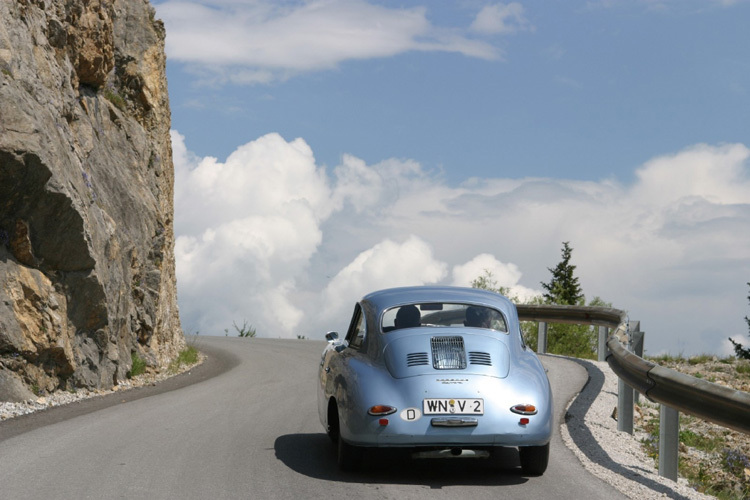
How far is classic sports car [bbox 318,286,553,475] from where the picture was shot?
739 cm

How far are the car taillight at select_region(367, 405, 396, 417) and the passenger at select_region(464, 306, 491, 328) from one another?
4.87ft

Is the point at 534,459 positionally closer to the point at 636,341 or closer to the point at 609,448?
the point at 609,448

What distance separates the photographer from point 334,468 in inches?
320

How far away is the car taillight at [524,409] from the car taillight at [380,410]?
1035mm

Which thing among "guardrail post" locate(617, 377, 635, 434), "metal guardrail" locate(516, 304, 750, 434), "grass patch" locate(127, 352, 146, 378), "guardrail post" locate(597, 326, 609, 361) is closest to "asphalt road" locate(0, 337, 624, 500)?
"metal guardrail" locate(516, 304, 750, 434)

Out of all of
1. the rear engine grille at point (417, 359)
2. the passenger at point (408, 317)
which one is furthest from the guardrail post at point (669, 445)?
the passenger at point (408, 317)

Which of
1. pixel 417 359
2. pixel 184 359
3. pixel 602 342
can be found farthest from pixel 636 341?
pixel 184 359

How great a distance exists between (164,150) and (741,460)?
777 inches

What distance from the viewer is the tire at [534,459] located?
780cm

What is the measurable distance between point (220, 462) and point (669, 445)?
413 cm

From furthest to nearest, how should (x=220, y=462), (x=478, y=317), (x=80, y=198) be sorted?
(x=80, y=198), (x=478, y=317), (x=220, y=462)

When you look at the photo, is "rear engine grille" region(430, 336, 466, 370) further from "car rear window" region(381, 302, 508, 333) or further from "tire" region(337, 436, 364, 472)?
"tire" region(337, 436, 364, 472)

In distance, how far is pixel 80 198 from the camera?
627 inches

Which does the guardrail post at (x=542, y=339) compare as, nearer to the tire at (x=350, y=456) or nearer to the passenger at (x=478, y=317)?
the passenger at (x=478, y=317)
